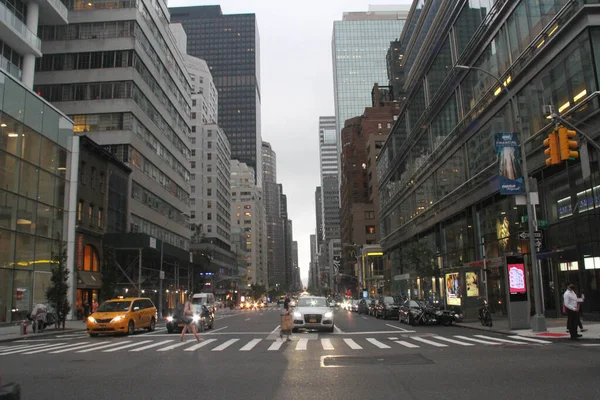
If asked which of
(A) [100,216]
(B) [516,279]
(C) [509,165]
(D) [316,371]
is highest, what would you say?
(A) [100,216]

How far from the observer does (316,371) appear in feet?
35.5

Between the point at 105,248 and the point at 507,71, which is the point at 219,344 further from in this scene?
the point at 105,248

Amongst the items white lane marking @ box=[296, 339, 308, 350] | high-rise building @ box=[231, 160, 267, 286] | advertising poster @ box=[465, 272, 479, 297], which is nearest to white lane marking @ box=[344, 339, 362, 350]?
white lane marking @ box=[296, 339, 308, 350]

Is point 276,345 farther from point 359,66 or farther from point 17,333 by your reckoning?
point 359,66

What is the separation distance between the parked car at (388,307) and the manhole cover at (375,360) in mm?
21048

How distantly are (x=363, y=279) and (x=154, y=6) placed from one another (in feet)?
224

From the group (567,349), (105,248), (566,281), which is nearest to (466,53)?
(566,281)

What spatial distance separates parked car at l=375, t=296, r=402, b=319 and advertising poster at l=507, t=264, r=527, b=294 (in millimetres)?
12806

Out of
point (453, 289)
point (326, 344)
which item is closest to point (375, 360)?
point (326, 344)

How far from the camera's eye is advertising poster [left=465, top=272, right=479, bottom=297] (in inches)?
1516

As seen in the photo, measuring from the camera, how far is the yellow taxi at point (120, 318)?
22.7m

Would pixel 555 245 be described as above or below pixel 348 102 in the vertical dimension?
below

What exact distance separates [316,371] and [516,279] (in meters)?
14.1

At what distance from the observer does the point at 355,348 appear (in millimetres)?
15727
